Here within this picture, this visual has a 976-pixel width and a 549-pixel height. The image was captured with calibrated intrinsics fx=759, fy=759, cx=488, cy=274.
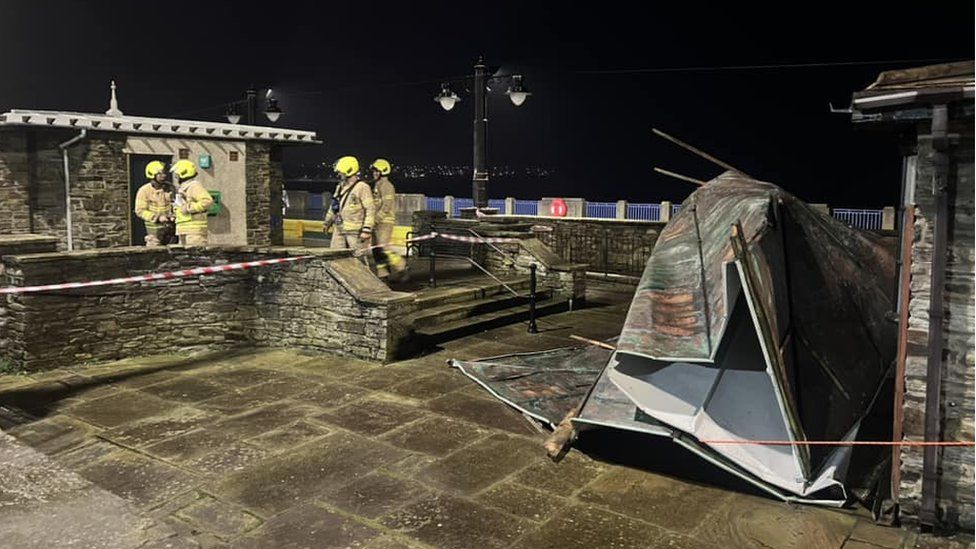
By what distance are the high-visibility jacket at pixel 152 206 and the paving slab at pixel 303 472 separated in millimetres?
7842

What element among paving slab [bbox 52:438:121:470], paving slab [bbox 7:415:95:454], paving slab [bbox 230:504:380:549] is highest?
paving slab [bbox 7:415:95:454]

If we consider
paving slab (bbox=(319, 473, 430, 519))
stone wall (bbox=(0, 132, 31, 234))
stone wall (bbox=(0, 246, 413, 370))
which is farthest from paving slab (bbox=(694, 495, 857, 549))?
stone wall (bbox=(0, 132, 31, 234))

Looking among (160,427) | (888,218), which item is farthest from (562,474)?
(888,218)

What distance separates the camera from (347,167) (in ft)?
38.4

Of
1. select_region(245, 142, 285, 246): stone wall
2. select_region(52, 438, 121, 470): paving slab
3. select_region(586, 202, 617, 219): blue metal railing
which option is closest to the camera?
select_region(52, 438, 121, 470): paving slab

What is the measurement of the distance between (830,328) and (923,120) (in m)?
1.86

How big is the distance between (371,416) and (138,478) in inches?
85.8

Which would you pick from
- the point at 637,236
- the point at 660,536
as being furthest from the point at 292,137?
the point at 660,536

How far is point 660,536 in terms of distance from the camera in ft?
16.1

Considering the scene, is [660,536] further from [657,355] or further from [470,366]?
[470,366]

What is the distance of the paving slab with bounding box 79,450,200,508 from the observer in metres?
5.48

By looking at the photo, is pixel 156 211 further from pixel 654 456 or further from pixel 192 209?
pixel 654 456

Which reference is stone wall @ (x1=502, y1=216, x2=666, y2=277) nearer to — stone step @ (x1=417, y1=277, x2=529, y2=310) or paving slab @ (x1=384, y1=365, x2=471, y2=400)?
stone step @ (x1=417, y1=277, x2=529, y2=310)

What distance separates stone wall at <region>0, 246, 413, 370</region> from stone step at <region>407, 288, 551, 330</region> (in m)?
0.78
